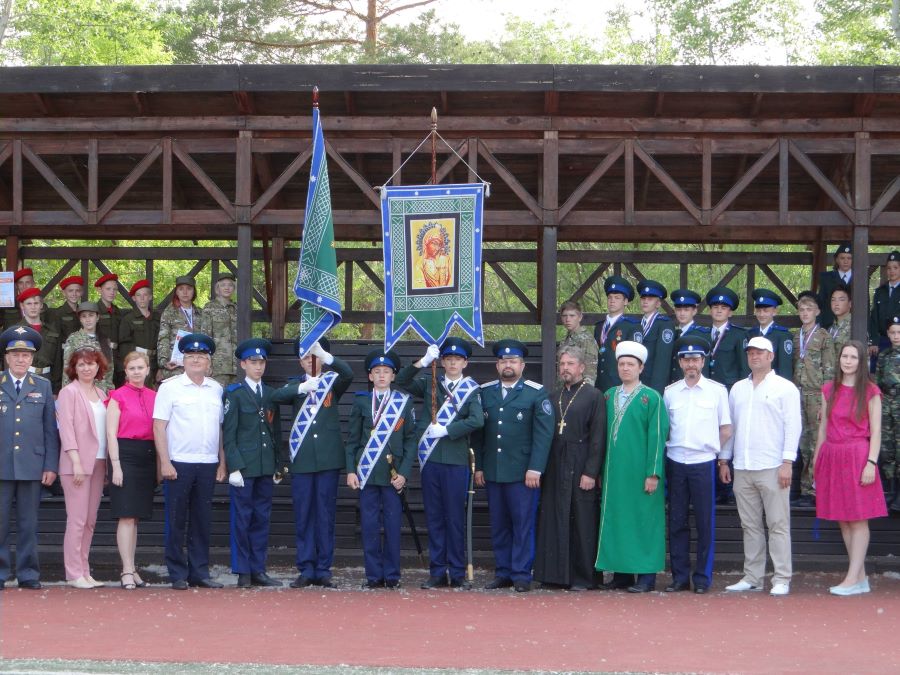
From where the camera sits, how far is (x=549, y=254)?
11.9 meters

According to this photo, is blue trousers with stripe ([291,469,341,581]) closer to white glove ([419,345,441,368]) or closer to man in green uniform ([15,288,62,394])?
white glove ([419,345,441,368])

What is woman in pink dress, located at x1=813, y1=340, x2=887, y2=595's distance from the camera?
9.12 metres

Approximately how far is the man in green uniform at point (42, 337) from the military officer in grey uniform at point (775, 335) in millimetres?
6703

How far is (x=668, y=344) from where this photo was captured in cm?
1080

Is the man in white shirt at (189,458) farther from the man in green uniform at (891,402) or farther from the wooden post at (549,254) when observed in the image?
the man in green uniform at (891,402)

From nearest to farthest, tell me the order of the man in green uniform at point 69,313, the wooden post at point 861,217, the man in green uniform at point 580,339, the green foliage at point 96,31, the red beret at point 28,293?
the man in green uniform at point 580,339
the wooden post at point 861,217
the red beret at point 28,293
the man in green uniform at point 69,313
the green foliage at point 96,31

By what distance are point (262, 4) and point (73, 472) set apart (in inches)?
864

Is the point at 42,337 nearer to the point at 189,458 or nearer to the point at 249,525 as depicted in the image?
the point at 189,458

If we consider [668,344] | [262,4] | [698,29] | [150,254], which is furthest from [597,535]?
[698,29]

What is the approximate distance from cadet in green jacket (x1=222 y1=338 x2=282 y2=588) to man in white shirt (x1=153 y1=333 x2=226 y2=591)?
14 cm

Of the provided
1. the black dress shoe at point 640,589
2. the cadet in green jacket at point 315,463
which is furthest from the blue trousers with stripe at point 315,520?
the black dress shoe at point 640,589

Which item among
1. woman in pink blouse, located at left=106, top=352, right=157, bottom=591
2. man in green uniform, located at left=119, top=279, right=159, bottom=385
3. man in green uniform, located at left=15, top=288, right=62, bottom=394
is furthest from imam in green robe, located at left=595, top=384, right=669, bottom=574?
man in green uniform, located at left=15, top=288, right=62, bottom=394

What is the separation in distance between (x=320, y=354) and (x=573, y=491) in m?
2.14

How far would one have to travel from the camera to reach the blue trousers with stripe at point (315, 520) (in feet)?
30.7
